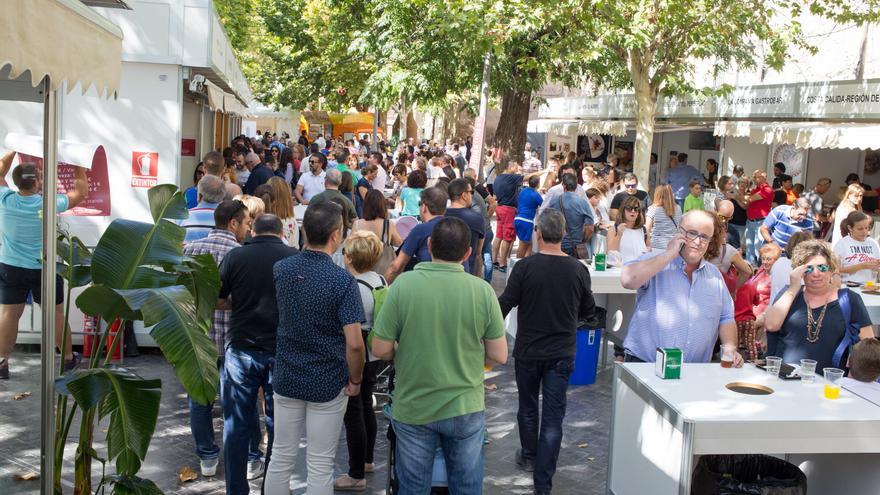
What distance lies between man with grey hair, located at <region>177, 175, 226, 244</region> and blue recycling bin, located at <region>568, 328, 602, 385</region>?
136 inches

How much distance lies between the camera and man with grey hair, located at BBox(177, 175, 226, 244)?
738 centimetres

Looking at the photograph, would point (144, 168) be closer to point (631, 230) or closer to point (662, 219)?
point (631, 230)

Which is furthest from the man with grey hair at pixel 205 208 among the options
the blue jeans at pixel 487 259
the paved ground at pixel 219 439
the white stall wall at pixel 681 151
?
the white stall wall at pixel 681 151

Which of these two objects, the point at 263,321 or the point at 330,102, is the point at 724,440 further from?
the point at 330,102

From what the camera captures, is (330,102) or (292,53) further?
(330,102)

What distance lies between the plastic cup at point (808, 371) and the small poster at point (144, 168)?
6020 millimetres

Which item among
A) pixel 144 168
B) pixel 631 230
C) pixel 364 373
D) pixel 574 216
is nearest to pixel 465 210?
pixel 631 230

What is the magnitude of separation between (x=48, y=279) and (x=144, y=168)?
202 inches

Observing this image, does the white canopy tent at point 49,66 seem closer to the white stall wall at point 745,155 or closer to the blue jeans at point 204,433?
the blue jeans at point 204,433

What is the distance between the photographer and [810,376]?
5.33 meters

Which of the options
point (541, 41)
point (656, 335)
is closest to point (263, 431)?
point (656, 335)

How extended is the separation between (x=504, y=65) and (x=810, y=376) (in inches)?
572

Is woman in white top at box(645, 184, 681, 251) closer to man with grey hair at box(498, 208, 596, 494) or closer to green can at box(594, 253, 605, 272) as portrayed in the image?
green can at box(594, 253, 605, 272)

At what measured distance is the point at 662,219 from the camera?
1109 cm
